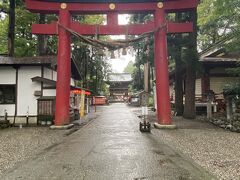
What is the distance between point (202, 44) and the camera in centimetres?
3856

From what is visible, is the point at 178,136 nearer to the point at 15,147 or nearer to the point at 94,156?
the point at 94,156

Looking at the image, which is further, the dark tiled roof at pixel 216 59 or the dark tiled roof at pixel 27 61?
the dark tiled roof at pixel 216 59

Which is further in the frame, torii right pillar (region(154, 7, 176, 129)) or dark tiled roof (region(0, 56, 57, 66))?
dark tiled roof (region(0, 56, 57, 66))

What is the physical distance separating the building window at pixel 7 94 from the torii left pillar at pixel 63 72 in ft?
17.1

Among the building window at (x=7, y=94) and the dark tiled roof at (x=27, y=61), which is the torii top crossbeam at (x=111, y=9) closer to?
the dark tiled roof at (x=27, y=61)

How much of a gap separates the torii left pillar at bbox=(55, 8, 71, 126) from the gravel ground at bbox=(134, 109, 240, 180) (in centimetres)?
564

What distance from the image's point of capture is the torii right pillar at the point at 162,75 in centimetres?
1597

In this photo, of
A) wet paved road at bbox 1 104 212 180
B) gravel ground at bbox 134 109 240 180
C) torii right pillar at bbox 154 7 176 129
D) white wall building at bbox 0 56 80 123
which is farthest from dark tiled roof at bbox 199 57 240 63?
wet paved road at bbox 1 104 212 180

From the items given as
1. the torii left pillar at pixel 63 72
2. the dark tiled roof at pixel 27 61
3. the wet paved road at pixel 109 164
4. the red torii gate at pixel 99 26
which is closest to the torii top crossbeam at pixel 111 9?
the red torii gate at pixel 99 26

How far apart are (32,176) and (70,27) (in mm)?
11497

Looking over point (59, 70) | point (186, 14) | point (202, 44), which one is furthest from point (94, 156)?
point (202, 44)

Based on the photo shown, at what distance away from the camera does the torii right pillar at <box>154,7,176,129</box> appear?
16.0 m

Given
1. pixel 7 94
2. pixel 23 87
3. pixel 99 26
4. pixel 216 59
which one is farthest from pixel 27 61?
pixel 216 59

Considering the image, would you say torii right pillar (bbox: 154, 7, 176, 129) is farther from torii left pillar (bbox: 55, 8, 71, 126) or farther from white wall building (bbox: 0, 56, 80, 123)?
white wall building (bbox: 0, 56, 80, 123)
